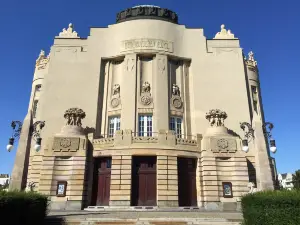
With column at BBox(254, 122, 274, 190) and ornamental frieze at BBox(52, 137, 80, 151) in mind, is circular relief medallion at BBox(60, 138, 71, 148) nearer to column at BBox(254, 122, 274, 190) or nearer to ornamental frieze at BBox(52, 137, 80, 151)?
ornamental frieze at BBox(52, 137, 80, 151)

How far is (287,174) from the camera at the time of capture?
115m

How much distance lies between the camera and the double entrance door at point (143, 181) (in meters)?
23.3

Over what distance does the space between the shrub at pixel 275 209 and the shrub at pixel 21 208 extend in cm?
966

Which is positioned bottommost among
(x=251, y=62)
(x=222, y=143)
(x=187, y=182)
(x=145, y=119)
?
(x=187, y=182)

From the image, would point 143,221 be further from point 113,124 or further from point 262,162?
point 113,124

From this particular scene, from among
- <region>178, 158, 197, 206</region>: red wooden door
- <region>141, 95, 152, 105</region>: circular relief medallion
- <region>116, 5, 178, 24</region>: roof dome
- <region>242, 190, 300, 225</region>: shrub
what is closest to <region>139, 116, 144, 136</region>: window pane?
<region>141, 95, 152, 105</region>: circular relief medallion

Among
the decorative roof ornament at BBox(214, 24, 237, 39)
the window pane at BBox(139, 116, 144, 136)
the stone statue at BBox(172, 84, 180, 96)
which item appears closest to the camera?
the window pane at BBox(139, 116, 144, 136)

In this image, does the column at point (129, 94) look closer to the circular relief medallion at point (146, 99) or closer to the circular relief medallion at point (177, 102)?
the circular relief medallion at point (146, 99)

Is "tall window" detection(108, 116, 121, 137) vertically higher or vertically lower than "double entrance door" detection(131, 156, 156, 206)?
higher

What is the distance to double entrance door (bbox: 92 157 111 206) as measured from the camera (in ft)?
78.6

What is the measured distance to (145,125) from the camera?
28.2 meters

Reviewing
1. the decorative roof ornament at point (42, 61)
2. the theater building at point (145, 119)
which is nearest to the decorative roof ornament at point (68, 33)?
the theater building at point (145, 119)

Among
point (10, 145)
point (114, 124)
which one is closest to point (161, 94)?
point (114, 124)

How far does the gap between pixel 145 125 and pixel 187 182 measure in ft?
24.7
